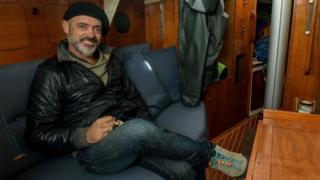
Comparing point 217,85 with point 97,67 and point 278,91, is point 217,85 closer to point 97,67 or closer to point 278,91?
point 278,91

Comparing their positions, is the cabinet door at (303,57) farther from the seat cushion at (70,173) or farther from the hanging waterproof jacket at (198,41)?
the seat cushion at (70,173)

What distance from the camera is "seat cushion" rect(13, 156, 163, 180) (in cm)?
113

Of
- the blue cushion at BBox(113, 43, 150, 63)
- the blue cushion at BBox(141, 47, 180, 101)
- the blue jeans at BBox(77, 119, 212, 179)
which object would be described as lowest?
the blue jeans at BBox(77, 119, 212, 179)

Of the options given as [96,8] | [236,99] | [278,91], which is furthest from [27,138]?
[236,99]

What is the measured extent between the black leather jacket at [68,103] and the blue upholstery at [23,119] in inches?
2.0

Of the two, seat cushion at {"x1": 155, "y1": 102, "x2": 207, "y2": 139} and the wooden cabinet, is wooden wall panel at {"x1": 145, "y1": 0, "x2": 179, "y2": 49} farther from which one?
seat cushion at {"x1": 155, "y1": 102, "x2": 207, "y2": 139}

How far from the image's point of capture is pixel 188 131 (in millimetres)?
1433

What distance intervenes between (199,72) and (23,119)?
1159mm

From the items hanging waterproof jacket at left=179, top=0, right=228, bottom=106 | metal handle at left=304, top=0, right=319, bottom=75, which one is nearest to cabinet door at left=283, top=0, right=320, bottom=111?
metal handle at left=304, top=0, right=319, bottom=75

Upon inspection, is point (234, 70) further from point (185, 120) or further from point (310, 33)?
point (185, 120)

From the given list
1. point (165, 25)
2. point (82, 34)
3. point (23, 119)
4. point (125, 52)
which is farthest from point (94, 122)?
point (165, 25)

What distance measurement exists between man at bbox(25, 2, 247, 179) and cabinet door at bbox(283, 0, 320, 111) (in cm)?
99

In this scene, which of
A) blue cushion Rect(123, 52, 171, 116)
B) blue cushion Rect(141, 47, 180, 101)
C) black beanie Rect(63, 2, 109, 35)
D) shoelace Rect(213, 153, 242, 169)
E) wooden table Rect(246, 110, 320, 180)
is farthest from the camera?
blue cushion Rect(141, 47, 180, 101)

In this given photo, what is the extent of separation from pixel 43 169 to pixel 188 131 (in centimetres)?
73
